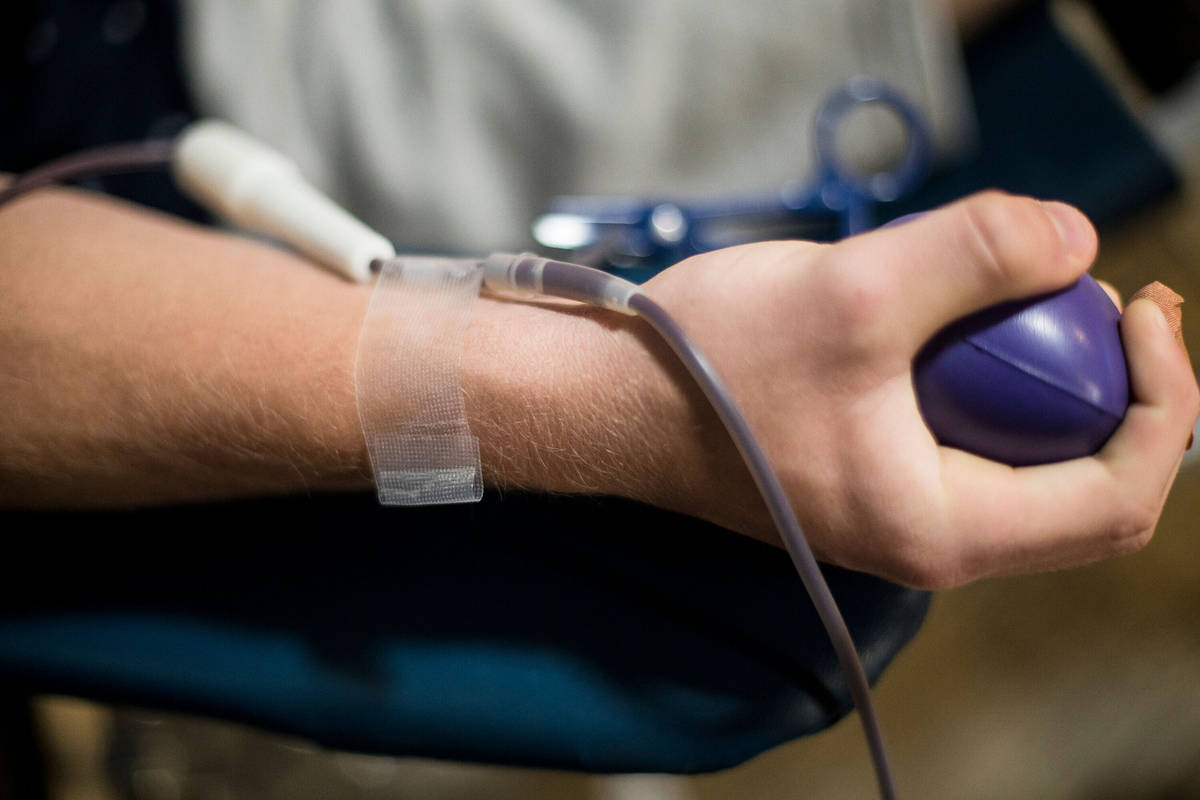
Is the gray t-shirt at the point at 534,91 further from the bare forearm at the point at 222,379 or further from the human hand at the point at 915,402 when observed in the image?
the human hand at the point at 915,402

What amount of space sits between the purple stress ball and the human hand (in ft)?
0.03

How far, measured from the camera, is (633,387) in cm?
41

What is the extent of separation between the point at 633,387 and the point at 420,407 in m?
0.12

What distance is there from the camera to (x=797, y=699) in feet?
1.48

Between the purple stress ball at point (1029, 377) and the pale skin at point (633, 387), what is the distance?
11mm

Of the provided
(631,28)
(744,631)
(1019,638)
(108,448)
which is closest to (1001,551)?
(744,631)

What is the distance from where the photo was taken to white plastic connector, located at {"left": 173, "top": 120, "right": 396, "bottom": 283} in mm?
496

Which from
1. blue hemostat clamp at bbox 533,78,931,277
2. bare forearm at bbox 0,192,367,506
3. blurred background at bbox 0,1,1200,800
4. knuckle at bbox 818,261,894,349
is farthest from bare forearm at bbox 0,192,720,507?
blurred background at bbox 0,1,1200,800

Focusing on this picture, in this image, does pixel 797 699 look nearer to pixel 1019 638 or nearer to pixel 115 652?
pixel 115 652

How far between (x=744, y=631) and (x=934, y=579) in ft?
0.42

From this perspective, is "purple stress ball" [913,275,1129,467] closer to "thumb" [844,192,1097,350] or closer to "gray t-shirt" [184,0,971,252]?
"thumb" [844,192,1097,350]

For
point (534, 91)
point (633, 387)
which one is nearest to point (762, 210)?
point (534, 91)

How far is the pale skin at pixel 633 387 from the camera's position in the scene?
346mm

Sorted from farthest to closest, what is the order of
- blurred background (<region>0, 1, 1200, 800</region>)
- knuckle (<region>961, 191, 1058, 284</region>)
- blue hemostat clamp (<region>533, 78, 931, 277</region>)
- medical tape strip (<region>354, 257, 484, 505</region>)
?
blurred background (<region>0, 1, 1200, 800</region>) < blue hemostat clamp (<region>533, 78, 931, 277</region>) < medical tape strip (<region>354, 257, 484, 505</region>) < knuckle (<region>961, 191, 1058, 284</region>)
